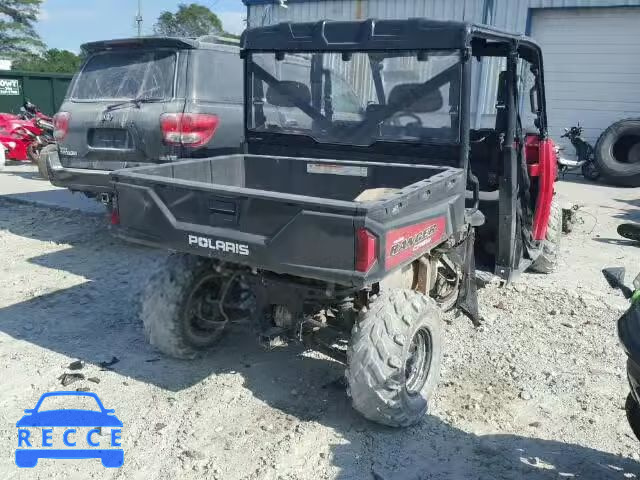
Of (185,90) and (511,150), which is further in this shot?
(185,90)

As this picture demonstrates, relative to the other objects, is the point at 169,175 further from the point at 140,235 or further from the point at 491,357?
the point at 491,357

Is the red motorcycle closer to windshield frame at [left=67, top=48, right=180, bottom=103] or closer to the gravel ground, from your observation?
windshield frame at [left=67, top=48, right=180, bottom=103]

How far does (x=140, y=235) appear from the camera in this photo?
379cm

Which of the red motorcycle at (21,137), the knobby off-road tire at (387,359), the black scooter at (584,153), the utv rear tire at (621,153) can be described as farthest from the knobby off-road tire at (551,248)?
the red motorcycle at (21,137)

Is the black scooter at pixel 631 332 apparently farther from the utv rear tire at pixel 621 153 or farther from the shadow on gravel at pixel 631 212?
the utv rear tire at pixel 621 153

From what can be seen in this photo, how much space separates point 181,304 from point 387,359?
57.9 inches

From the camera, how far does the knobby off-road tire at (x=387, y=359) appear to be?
341 cm

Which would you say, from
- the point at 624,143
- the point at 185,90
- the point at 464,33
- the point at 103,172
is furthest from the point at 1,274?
the point at 624,143

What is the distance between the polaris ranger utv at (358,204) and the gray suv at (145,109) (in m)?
1.78

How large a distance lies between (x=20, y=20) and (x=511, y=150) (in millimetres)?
46493

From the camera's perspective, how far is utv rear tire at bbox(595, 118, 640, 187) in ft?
39.8

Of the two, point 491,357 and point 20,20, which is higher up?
point 20,20

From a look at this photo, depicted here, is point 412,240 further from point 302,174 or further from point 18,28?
point 18,28

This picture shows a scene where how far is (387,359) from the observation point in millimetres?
3400
